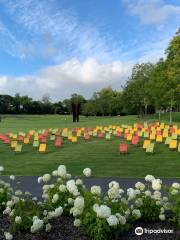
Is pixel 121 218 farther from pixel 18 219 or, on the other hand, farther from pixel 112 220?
pixel 18 219

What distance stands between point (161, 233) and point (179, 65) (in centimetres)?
4076

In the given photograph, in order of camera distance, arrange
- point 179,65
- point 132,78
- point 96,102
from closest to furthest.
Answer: point 179,65
point 132,78
point 96,102

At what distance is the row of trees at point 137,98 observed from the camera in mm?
48625

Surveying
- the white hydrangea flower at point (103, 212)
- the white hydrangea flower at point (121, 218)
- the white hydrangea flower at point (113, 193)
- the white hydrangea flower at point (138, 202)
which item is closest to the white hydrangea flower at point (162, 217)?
the white hydrangea flower at point (138, 202)

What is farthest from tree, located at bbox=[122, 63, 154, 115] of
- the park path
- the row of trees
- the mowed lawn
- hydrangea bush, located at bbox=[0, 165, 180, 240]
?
hydrangea bush, located at bbox=[0, 165, 180, 240]

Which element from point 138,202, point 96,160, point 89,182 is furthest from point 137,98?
point 138,202

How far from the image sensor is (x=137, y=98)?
251 feet

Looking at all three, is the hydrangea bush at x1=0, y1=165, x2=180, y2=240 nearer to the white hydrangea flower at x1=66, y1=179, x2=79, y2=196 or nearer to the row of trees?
the white hydrangea flower at x1=66, y1=179, x2=79, y2=196

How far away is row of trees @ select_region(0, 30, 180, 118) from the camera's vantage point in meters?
48.6

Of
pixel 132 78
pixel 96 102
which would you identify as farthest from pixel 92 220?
pixel 96 102

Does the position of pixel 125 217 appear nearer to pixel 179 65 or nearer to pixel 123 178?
pixel 123 178

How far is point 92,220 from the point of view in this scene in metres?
6.47

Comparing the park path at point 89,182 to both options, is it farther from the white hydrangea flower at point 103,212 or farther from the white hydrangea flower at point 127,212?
the white hydrangea flower at point 103,212
